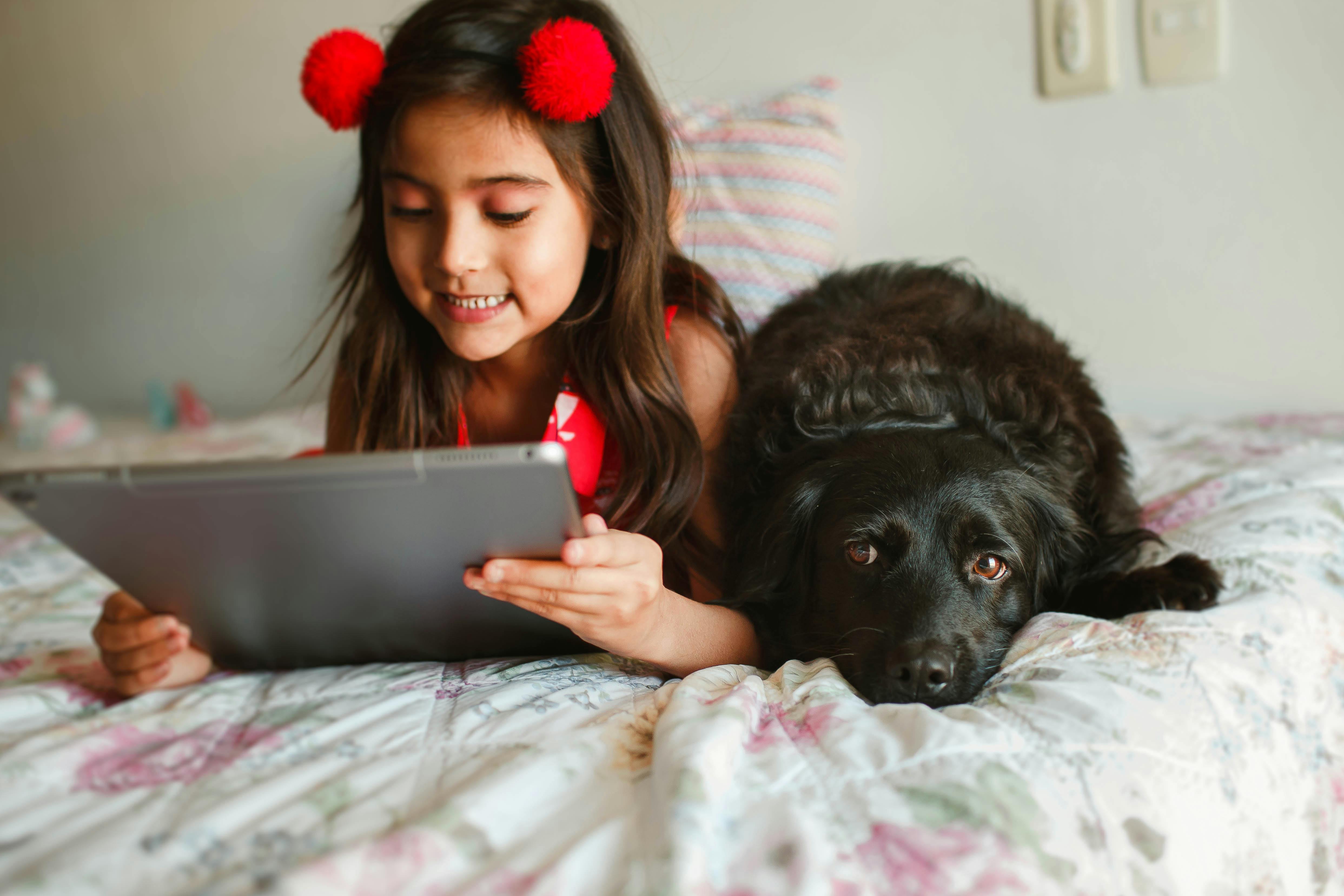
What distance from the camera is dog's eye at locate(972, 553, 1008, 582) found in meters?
1.08

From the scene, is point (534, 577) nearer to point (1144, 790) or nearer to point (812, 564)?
point (812, 564)

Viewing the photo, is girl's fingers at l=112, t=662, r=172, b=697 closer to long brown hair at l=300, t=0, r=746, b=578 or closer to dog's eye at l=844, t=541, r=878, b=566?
long brown hair at l=300, t=0, r=746, b=578

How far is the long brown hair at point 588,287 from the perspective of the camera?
1234 millimetres

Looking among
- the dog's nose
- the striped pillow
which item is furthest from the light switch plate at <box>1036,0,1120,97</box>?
the dog's nose

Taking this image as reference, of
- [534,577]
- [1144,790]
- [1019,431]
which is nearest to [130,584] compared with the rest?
[534,577]

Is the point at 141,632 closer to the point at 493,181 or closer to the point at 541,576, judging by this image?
the point at 541,576

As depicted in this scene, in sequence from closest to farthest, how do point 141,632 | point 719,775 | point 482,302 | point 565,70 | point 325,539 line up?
point 719,775, point 325,539, point 141,632, point 565,70, point 482,302

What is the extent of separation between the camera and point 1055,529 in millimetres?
1176

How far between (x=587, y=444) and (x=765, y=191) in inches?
44.1

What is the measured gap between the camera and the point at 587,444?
1463 mm

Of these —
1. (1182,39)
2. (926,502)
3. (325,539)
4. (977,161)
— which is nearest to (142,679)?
(325,539)

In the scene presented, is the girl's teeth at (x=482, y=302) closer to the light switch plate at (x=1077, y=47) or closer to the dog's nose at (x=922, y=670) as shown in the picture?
the dog's nose at (x=922, y=670)

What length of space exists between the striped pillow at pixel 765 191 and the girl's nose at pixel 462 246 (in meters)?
1.12

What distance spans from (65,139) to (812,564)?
356cm
